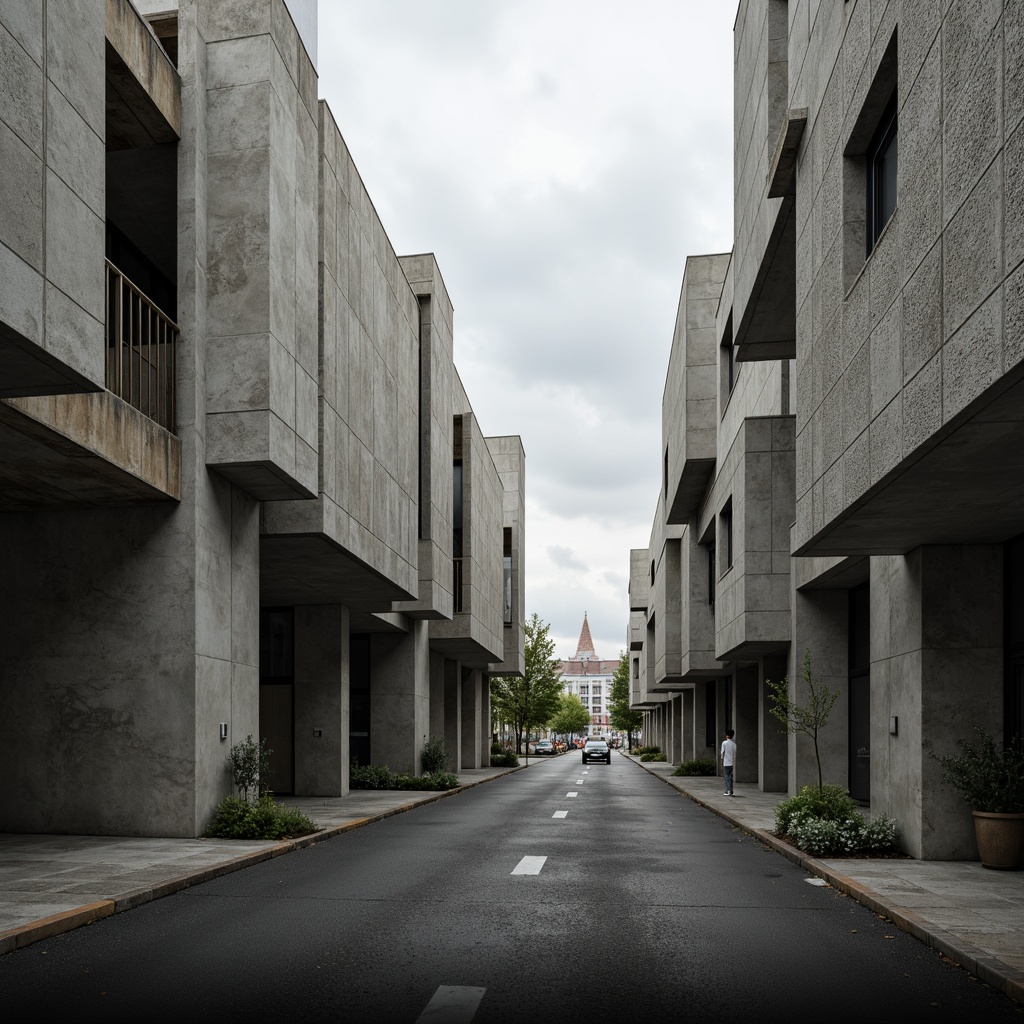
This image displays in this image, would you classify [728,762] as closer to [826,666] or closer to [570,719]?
[826,666]

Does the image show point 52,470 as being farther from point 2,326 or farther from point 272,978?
point 272,978

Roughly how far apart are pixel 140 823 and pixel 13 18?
10.5 m

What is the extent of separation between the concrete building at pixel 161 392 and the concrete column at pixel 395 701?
10.6 metres

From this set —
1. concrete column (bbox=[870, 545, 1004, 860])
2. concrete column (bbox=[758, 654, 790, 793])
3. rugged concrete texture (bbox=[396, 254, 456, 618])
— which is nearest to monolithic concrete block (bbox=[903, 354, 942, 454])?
concrete column (bbox=[870, 545, 1004, 860])

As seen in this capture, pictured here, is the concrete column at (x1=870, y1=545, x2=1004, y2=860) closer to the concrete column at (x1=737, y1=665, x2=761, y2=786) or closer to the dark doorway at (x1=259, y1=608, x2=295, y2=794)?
the dark doorway at (x1=259, y1=608, x2=295, y2=794)

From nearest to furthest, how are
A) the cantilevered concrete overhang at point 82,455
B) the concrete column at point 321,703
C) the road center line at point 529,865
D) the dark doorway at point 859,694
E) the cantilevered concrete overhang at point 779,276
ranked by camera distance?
the cantilevered concrete overhang at point 82,455 → the road center line at point 529,865 → the cantilevered concrete overhang at point 779,276 → the dark doorway at point 859,694 → the concrete column at point 321,703

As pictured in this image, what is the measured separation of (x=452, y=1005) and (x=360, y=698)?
1026 inches

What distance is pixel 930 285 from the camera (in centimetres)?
951

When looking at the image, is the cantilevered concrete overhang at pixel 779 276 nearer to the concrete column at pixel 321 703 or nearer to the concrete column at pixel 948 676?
the concrete column at pixel 948 676

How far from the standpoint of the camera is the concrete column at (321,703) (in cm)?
2567

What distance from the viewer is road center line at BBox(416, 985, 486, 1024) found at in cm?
633

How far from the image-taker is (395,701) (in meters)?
31.6

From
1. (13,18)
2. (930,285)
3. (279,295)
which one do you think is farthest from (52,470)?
(930,285)

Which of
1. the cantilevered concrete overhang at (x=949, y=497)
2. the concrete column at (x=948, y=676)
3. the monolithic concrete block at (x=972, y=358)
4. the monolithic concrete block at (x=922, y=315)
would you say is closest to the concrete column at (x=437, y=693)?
the cantilevered concrete overhang at (x=949, y=497)
